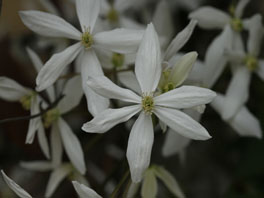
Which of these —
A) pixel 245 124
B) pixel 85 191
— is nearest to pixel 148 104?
pixel 85 191

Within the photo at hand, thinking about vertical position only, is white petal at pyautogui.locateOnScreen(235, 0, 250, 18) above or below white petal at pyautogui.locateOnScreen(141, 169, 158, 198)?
above

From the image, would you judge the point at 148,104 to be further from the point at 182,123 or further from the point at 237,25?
the point at 237,25

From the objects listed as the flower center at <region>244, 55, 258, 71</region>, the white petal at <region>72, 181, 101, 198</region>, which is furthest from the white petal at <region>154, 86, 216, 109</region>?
the flower center at <region>244, 55, 258, 71</region>

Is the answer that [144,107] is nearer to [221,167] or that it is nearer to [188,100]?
[188,100]

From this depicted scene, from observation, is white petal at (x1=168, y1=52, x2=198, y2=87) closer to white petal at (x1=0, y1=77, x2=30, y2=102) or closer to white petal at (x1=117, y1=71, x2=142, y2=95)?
white petal at (x1=117, y1=71, x2=142, y2=95)

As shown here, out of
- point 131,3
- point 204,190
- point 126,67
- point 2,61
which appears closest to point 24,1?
point 2,61

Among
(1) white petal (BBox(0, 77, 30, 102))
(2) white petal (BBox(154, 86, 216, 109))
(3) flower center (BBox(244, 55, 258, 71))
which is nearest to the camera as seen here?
(2) white petal (BBox(154, 86, 216, 109))
